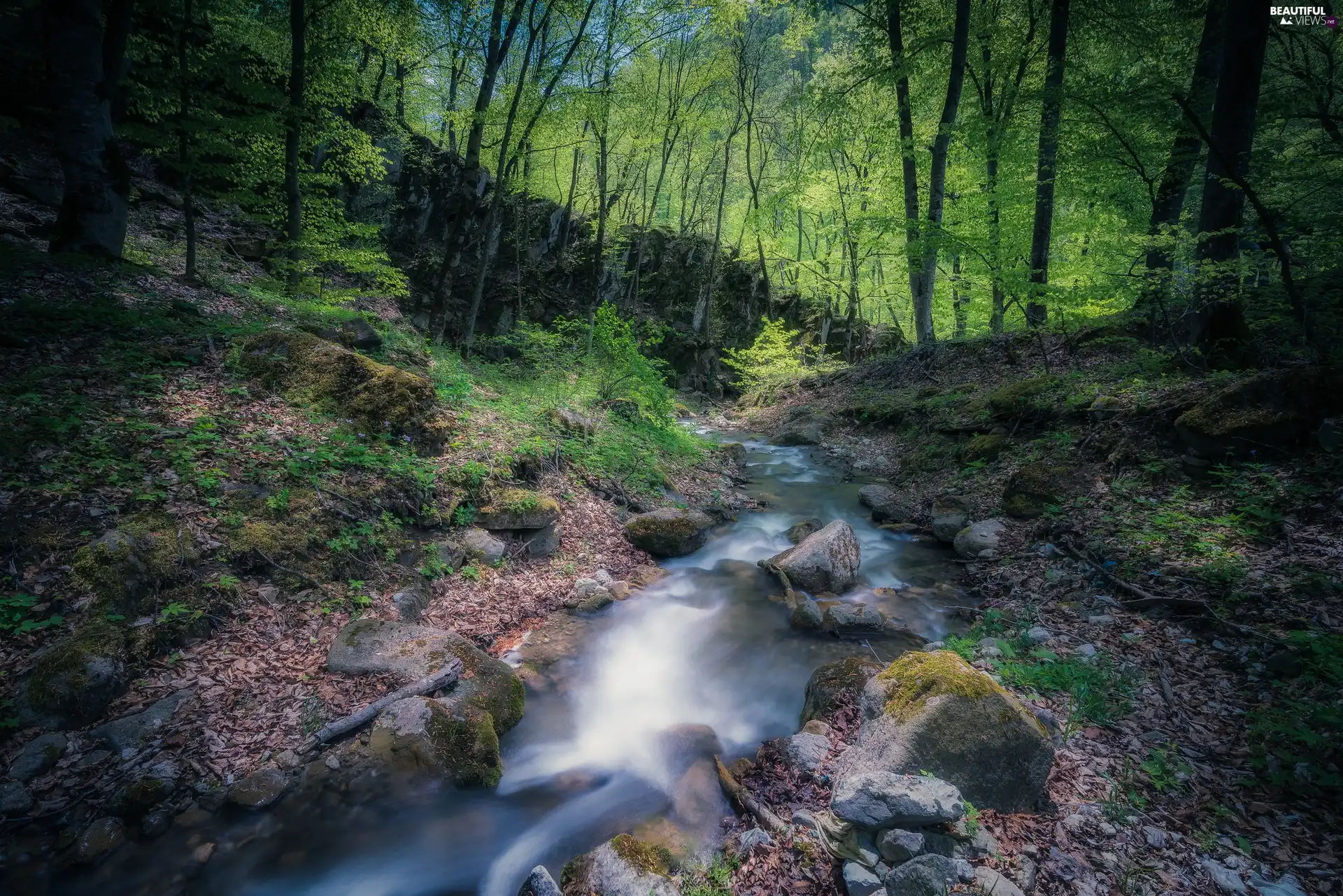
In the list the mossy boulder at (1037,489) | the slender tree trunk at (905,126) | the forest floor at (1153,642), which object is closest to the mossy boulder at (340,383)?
the forest floor at (1153,642)

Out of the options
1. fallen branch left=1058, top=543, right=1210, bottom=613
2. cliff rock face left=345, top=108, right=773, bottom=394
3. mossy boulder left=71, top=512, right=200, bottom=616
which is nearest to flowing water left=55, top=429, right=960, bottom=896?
fallen branch left=1058, top=543, right=1210, bottom=613

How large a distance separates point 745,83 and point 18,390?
2495cm

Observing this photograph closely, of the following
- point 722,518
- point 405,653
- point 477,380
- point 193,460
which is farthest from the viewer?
point 477,380

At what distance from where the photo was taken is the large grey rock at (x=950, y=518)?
757 centimetres

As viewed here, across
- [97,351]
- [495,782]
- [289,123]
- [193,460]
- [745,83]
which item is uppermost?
[745,83]

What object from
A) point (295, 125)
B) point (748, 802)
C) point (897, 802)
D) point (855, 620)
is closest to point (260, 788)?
point (748, 802)

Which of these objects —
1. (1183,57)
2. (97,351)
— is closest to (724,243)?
(1183,57)

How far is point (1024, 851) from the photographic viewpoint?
2.74 m

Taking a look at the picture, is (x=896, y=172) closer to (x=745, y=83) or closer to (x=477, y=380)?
(x=745, y=83)

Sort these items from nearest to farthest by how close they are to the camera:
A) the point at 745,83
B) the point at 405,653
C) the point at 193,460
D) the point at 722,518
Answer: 1. the point at 405,653
2. the point at 193,460
3. the point at 722,518
4. the point at 745,83

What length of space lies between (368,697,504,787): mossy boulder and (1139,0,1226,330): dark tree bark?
1014 cm

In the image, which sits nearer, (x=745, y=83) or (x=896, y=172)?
(x=896, y=172)

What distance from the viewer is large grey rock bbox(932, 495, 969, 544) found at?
7.57m

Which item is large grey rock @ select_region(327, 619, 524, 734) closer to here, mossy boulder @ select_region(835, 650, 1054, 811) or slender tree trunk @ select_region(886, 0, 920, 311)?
mossy boulder @ select_region(835, 650, 1054, 811)
